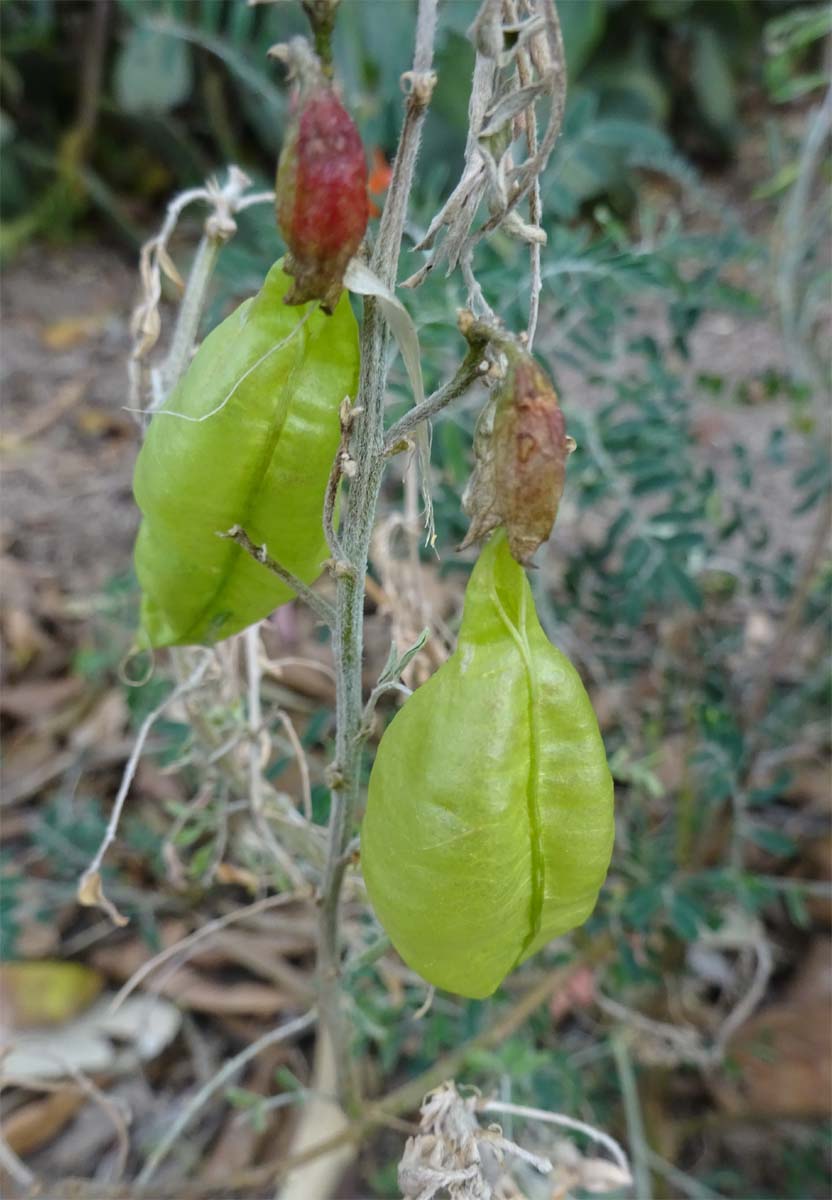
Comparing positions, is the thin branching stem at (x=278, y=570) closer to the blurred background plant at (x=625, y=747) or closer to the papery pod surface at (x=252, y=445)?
the papery pod surface at (x=252, y=445)

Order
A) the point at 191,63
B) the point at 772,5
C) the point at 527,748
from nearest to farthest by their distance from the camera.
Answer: the point at 527,748, the point at 191,63, the point at 772,5

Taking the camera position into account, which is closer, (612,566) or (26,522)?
(612,566)

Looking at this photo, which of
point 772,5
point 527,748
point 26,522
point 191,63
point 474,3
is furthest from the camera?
point 772,5

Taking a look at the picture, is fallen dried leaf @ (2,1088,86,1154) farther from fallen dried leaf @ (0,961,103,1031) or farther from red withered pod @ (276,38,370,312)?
red withered pod @ (276,38,370,312)

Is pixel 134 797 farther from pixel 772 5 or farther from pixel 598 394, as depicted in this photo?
pixel 772 5

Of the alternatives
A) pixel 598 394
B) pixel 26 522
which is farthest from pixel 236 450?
pixel 598 394

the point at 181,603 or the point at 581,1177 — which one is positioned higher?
the point at 181,603
